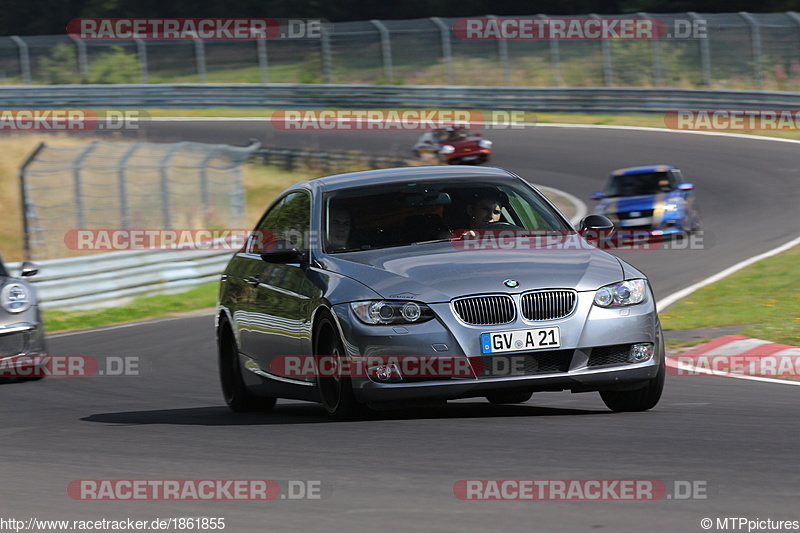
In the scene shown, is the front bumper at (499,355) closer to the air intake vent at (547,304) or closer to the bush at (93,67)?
the air intake vent at (547,304)

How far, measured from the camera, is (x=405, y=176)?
8906 mm

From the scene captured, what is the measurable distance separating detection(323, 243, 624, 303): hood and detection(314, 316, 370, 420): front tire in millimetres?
353

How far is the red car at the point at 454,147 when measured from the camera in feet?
111

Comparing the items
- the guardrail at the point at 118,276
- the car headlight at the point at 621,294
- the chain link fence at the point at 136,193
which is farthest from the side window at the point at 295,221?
the chain link fence at the point at 136,193

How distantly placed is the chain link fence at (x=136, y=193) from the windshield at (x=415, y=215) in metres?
15.3

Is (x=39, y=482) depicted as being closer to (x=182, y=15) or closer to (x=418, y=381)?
(x=418, y=381)

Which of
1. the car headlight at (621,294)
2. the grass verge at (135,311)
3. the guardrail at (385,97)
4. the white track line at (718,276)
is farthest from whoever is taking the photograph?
the guardrail at (385,97)

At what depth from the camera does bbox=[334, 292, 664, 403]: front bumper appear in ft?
24.6

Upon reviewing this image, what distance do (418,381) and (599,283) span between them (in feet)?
3.73

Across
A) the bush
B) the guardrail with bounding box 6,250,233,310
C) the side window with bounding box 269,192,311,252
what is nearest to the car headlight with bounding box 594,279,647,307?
the side window with bounding box 269,192,311,252

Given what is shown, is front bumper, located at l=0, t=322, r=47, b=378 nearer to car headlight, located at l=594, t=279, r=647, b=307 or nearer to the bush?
car headlight, located at l=594, t=279, r=647, b=307

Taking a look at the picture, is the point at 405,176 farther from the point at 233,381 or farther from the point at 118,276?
the point at 118,276

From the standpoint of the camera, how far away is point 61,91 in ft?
151

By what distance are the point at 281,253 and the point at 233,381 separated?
1724 mm
